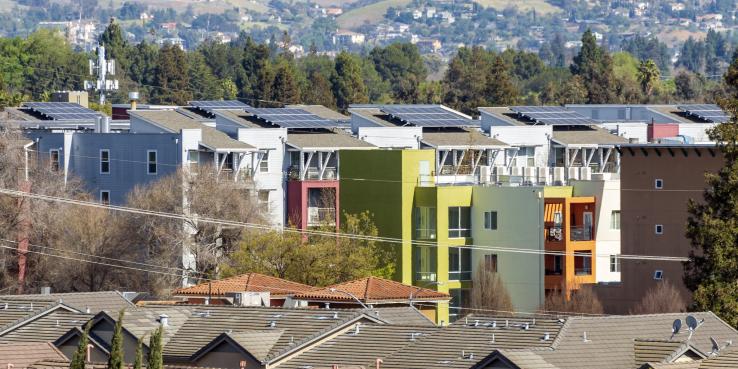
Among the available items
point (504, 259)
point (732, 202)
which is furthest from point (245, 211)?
point (732, 202)

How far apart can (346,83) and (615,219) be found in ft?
319

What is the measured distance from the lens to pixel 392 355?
5366cm

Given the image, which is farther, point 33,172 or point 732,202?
point 33,172

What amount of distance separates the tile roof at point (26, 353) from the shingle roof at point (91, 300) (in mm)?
6277

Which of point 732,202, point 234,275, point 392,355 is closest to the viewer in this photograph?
point 392,355

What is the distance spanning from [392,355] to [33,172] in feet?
142

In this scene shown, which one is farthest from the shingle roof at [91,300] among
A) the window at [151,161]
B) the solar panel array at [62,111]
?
the solar panel array at [62,111]

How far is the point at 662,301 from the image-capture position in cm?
8006

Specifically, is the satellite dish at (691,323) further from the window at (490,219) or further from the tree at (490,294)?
the window at (490,219)

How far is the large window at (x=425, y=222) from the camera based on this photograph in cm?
9344

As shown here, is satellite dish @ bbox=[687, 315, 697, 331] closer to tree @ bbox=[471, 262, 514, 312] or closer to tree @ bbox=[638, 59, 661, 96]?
tree @ bbox=[471, 262, 514, 312]

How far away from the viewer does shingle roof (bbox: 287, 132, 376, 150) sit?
99.7m

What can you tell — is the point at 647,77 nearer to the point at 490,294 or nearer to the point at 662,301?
the point at 490,294

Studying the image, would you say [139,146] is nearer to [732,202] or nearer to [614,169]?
[614,169]
